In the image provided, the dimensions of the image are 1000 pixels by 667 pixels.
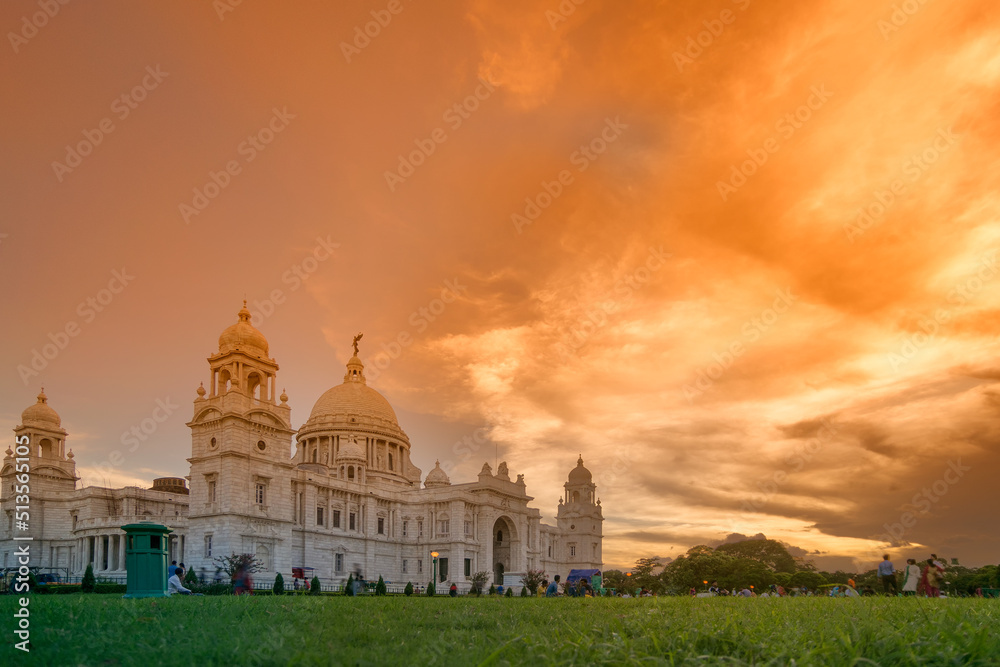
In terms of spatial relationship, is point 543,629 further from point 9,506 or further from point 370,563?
point 9,506

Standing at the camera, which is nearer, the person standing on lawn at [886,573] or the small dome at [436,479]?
the person standing on lawn at [886,573]

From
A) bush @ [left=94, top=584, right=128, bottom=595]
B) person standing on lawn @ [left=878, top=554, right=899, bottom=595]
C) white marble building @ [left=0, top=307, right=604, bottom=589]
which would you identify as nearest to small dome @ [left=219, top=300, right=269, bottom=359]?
white marble building @ [left=0, top=307, right=604, bottom=589]

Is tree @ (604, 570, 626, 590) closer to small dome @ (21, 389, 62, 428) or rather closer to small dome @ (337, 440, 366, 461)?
small dome @ (337, 440, 366, 461)

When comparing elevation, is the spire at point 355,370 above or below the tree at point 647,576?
above

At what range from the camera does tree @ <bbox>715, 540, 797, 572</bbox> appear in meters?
102

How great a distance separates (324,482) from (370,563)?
10.3 meters

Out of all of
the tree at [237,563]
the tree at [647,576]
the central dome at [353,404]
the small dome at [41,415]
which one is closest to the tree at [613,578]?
the tree at [647,576]

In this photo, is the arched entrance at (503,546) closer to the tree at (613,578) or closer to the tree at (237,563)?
the tree at (613,578)

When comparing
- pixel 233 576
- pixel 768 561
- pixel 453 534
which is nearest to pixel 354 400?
pixel 453 534

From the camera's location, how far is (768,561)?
103 meters

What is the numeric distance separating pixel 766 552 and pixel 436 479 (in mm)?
50462

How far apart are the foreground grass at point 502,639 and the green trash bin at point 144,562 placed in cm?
1198

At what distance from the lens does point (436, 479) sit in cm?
9488

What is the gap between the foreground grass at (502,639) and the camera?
223 inches
